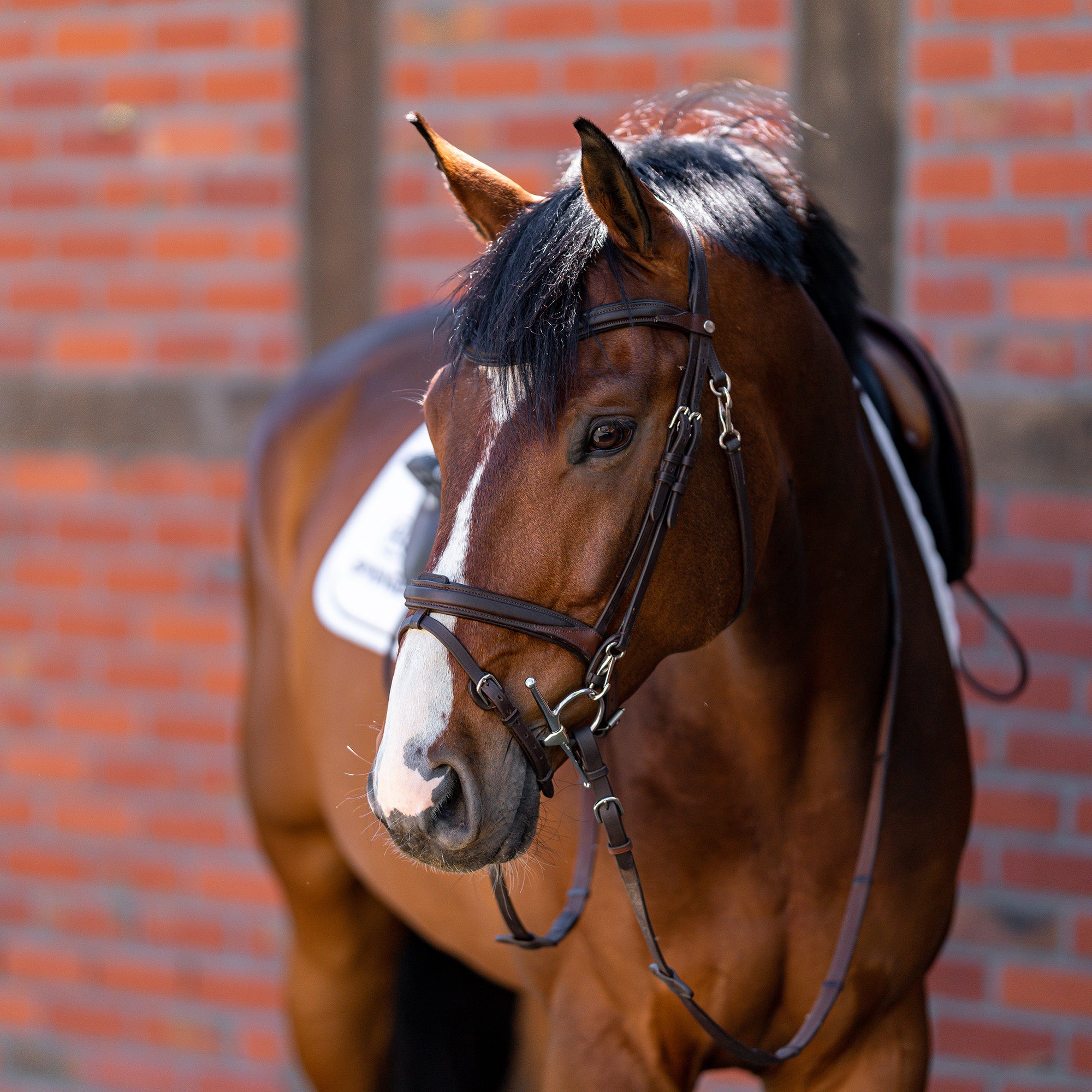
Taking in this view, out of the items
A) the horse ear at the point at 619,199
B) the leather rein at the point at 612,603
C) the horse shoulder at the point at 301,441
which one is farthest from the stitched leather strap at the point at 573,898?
the horse shoulder at the point at 301,441

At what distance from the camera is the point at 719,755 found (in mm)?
1396

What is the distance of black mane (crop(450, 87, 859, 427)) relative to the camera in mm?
1093

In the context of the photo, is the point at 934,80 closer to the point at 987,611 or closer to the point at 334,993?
the point at 987,611

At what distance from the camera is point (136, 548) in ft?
10.2

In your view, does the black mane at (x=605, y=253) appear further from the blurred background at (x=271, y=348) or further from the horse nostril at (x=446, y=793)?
the blurred background at (x=271, y=348)

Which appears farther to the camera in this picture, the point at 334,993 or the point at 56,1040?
the point at 56,1040

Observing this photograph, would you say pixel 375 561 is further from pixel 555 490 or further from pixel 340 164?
pixel 340 164

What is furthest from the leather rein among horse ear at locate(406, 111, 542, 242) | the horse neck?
horse ear at locate(406, 111, 542, 242)

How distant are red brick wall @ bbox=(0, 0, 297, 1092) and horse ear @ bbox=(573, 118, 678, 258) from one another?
192 centimetres

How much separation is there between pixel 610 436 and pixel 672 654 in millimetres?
322

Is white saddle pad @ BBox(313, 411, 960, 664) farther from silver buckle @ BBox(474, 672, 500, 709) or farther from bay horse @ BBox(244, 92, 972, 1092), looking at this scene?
silver buckle @ BBox(474, 672, 500, 709)

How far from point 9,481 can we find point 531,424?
8.56 ft

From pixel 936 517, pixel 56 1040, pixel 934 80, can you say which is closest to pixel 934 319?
pixel 934 80

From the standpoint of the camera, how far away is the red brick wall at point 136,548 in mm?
2959
